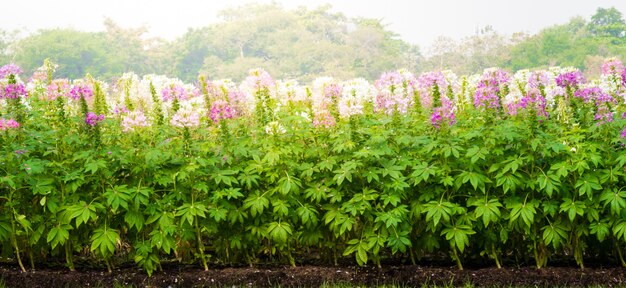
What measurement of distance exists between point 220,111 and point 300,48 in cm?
4400

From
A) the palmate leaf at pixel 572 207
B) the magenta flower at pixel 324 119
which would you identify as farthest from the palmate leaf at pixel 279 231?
the palmate leaf at pixel 572 207

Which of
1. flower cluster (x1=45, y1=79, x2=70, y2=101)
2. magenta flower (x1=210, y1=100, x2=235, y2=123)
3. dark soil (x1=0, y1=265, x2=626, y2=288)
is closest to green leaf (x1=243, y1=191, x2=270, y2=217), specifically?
dark soil (x1=0, y1=265, x2=626, y2=288)

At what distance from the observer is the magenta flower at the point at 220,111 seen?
5261mm

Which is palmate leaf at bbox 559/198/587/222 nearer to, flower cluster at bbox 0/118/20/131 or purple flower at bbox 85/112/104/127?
purple flower at bbox 85/112/104/127

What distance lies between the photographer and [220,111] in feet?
17.4

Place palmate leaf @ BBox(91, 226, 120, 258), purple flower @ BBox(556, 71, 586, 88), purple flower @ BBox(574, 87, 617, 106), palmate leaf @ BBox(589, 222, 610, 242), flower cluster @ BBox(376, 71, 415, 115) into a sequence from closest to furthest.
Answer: palmate leaf @ BBox(589, 222, 610, 242), palmate leaf @ BBox(91, 226, 120, 258), purple flower @ BBox(574, 87, 617, 106), purple flower @ BBox(556, 71, 586, 88), flower cluster @ BBox(376, 71, 415, 115)

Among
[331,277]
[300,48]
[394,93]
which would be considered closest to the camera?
[331,277]

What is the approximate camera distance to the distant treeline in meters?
42.4

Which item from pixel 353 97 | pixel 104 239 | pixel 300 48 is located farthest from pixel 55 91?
pixel 300 48

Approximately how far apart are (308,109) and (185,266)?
5.46 ft

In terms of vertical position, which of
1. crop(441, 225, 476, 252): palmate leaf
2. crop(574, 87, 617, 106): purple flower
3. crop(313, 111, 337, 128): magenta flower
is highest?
crop(313, 111, 337, 128): magenta flower

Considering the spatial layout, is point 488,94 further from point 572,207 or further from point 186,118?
point 186,118

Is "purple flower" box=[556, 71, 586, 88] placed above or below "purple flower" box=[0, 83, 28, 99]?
below

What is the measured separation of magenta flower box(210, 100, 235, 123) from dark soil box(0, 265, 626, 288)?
1.15m
